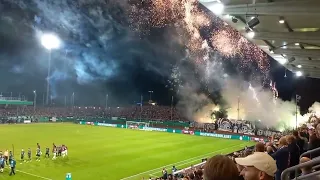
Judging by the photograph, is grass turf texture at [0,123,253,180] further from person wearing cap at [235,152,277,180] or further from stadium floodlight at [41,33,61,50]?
person wearing cap at [235,152,277,180]

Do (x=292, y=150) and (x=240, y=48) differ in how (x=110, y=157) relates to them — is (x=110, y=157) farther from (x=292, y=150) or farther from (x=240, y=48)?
(x=240, y=48)

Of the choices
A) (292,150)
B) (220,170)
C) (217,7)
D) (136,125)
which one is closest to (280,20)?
(217,7)

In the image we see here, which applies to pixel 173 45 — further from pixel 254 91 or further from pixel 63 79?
pixel 63 79

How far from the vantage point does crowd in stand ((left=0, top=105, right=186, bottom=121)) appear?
275 ft

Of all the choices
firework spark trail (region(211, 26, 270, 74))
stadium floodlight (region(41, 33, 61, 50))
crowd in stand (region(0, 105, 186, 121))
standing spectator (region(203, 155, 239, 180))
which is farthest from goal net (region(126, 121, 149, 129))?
→ standing spectator (region(203, 155, 239, 180))

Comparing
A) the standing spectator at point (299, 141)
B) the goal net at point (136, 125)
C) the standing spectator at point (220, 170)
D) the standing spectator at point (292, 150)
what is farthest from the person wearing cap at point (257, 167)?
the goal net at point (136, 125)

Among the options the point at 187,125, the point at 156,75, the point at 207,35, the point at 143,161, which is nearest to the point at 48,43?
the point at 187,125

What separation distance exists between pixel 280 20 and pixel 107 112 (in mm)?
85194

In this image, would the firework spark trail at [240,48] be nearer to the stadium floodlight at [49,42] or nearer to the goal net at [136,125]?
the goal net at [136,125]

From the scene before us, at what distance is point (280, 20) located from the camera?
1302 cm

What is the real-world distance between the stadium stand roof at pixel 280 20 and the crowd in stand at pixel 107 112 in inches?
2509

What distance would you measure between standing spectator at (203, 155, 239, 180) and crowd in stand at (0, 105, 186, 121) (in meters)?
78.2

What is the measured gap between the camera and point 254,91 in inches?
2813

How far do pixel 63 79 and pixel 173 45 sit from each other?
4190cm
